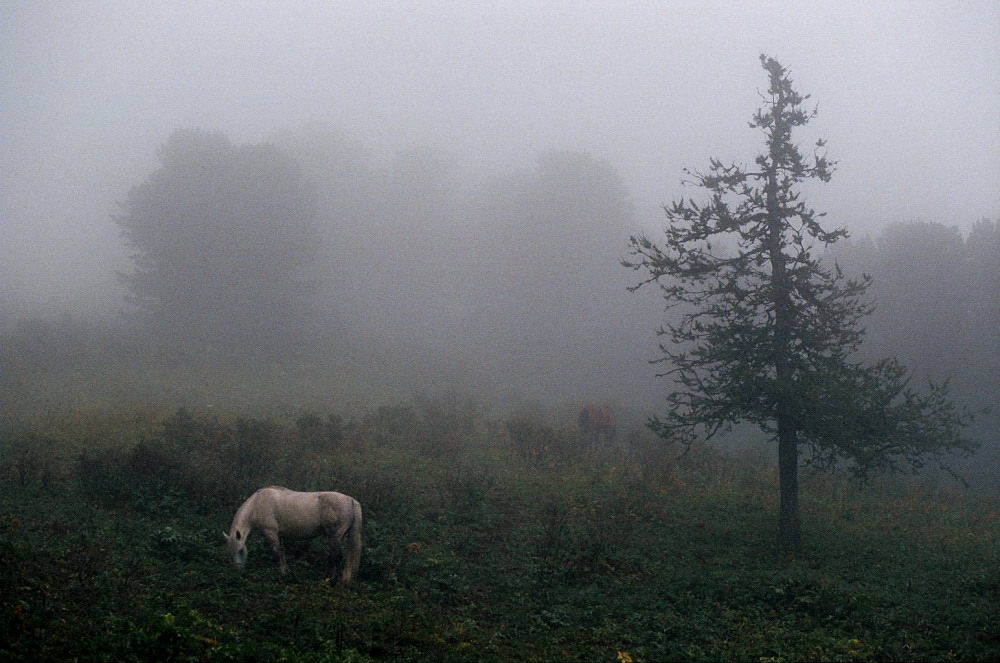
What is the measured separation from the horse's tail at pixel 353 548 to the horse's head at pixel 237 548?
5.01 ft

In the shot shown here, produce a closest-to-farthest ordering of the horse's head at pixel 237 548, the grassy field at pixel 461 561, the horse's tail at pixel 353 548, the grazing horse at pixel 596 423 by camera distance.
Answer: the grassy field at pixel 461 561
the horse's head at pixel 237 548
the horse's tail at pixel 353 548
the grazing horse at pixel 596 423

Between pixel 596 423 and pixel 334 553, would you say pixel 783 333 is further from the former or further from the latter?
pixel 596 423

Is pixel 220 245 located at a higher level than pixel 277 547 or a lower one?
higher

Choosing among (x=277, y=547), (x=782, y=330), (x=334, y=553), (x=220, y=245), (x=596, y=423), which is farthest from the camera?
(x=220, y=245)

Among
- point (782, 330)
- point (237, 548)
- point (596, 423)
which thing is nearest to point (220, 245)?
point (596, 423)

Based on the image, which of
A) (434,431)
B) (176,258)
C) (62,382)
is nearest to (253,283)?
(176,258)

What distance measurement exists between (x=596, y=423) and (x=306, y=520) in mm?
17987

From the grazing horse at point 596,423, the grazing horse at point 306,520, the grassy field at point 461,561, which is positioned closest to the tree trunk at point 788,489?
the grassy field at point 461,561

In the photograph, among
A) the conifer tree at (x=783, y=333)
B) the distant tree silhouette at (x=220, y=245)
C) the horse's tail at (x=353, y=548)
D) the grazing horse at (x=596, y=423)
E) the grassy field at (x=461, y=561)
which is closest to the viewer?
the grassy field at (x=461, y=561)

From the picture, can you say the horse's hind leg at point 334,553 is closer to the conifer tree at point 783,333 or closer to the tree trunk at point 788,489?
the conifer tree at point 783,333

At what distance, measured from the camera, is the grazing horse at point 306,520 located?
34.7ft

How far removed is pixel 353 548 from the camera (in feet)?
35.2

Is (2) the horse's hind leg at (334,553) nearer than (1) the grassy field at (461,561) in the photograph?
No

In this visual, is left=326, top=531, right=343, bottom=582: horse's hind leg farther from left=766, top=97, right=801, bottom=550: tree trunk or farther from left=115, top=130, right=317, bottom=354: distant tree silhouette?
left=115, top=130, right=317, bottom=354: distant tree silhouette
